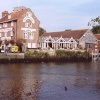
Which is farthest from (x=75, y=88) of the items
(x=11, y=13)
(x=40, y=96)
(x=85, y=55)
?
(x=11, y=13)

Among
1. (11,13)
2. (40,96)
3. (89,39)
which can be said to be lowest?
(40,96)

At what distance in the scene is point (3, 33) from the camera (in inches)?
3241

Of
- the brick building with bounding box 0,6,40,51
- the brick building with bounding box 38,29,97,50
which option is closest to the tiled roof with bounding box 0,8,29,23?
the brick building with bounding box 0,6,40,51

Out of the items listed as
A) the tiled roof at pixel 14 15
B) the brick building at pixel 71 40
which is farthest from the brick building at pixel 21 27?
the brick building at pixel 71 40

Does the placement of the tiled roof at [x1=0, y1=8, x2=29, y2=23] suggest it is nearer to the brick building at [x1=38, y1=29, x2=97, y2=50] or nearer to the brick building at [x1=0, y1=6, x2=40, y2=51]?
the brick building at [x1=0, y1=6, x2=40, y2=51]

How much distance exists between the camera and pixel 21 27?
3019 inches

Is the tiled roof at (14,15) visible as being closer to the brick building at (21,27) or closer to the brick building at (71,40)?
the brick building at (21,27)

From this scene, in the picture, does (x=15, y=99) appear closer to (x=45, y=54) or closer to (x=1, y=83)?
(x=1, y=83)

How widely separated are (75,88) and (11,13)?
5566 centimetres

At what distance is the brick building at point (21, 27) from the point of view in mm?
76125

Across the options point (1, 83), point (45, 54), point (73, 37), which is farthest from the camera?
point (73, 37)

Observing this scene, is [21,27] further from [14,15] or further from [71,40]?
[71,40]

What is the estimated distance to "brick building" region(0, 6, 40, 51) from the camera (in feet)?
250

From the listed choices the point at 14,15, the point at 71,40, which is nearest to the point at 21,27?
the point at 14,15
